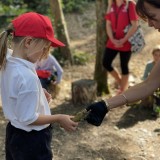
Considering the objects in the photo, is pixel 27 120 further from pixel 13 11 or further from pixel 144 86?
pixel 13 11

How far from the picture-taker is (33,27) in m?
2.10

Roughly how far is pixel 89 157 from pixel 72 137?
482 millimetres

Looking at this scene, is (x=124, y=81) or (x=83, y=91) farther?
(x=124, y=81)

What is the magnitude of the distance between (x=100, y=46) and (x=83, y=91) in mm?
789

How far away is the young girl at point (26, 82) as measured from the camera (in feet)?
6.77

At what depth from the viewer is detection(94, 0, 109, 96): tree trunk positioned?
5172 millimetres

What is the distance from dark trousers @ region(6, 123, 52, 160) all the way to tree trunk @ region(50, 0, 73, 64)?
4.54 metres

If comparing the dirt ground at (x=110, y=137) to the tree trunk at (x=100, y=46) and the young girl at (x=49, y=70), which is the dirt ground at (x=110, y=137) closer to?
the tree trunk at (x=100, y=46)

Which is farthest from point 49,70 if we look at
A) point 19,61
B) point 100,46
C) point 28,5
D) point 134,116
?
point 28,5

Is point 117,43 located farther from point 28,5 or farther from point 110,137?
point 28,5

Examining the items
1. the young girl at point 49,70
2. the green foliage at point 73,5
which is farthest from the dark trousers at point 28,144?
the green foliage at point 73,5

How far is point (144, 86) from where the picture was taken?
266 cm

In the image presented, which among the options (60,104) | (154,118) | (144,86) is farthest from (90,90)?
(144,86)

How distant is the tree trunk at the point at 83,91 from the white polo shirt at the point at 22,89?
9.22 feet
